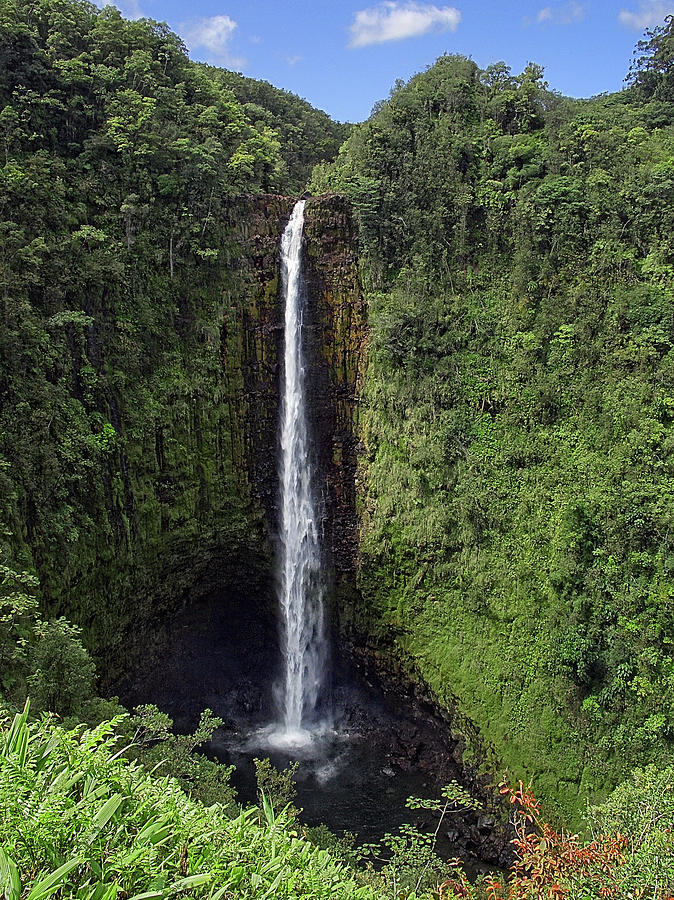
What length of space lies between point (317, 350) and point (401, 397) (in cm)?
319

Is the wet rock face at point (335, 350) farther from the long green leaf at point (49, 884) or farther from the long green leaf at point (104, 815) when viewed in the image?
the long green leaf at point (49, 884)

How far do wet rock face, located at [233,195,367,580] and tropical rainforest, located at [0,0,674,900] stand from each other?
330 millimetres

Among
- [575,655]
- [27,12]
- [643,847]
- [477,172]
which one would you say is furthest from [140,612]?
[27,12]

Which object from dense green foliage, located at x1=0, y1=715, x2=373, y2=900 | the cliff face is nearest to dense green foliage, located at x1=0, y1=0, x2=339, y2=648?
the cliff face

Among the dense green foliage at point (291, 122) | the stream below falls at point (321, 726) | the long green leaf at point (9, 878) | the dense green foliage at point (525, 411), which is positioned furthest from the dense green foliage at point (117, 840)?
the dense green foliage at point (291, 122)

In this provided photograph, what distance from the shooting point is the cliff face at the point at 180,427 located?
12828 mm

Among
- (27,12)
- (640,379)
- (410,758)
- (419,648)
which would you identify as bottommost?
(410,758)

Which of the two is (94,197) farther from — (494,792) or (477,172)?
→ (494,792)

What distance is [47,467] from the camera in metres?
12.3

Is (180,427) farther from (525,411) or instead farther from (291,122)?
(291,122)

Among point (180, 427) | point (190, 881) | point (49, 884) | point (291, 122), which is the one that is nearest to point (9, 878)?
point (49, 884)

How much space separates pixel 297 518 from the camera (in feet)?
57.1

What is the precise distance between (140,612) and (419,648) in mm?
7287

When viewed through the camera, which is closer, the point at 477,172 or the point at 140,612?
the point at 140,612
